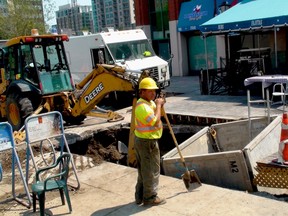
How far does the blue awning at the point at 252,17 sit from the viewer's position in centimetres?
1212

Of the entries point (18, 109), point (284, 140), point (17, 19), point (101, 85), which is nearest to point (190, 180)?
point (284, 140)

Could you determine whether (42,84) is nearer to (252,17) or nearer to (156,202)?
(156,202)

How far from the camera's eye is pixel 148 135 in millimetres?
4945

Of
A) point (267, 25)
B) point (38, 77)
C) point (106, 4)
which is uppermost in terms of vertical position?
point (106, 4)

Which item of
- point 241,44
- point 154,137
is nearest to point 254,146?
point 154,137

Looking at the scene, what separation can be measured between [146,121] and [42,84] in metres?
6.45

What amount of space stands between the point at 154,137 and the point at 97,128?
226 inches

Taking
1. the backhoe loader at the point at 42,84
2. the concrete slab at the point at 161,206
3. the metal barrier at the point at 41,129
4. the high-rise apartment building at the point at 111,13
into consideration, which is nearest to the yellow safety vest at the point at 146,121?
the concrete slab at the point at 161,206

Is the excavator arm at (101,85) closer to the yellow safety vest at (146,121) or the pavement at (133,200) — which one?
the pavement at (133,200)

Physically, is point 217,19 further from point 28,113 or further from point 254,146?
point 254,146

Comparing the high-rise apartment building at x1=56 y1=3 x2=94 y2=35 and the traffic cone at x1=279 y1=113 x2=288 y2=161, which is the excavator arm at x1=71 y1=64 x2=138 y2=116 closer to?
the traffic cone at x1=279 y1=113 x2=288 y2=161

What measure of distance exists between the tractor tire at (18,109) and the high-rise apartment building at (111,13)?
99.3 m

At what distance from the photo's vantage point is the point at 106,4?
11938cm

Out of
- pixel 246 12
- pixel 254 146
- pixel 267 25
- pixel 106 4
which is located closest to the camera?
Result: pixel 254 146
